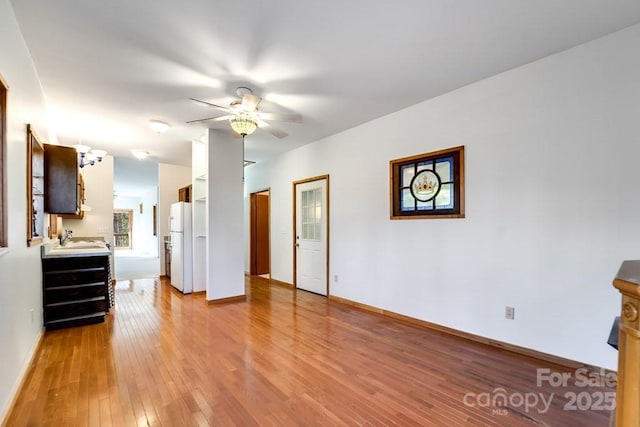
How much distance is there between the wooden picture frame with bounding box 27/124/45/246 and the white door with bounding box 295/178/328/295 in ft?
11.8

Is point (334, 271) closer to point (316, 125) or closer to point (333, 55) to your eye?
point (316, 125)

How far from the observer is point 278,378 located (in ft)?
7.64

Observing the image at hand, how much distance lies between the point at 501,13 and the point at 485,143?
1278 mm

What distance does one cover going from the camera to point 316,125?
173 inches

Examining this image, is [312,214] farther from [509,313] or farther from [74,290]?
[74,290]

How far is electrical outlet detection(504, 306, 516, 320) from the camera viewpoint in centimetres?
281

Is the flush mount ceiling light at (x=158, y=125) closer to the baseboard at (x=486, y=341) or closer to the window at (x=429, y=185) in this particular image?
the window at (x=429, y=185)

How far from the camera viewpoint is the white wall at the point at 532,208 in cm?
231

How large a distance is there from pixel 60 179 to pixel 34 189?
2.60 ft

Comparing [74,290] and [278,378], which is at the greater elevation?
[74,290]

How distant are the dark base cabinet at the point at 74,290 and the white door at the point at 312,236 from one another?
3.00m

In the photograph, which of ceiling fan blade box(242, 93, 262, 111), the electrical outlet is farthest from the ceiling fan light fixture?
the electrical outlet

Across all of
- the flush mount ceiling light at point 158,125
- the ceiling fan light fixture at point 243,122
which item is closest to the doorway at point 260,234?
the flush mount ceiling light at point 158,125

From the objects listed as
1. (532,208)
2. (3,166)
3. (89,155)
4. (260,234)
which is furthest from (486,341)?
(89,155)
